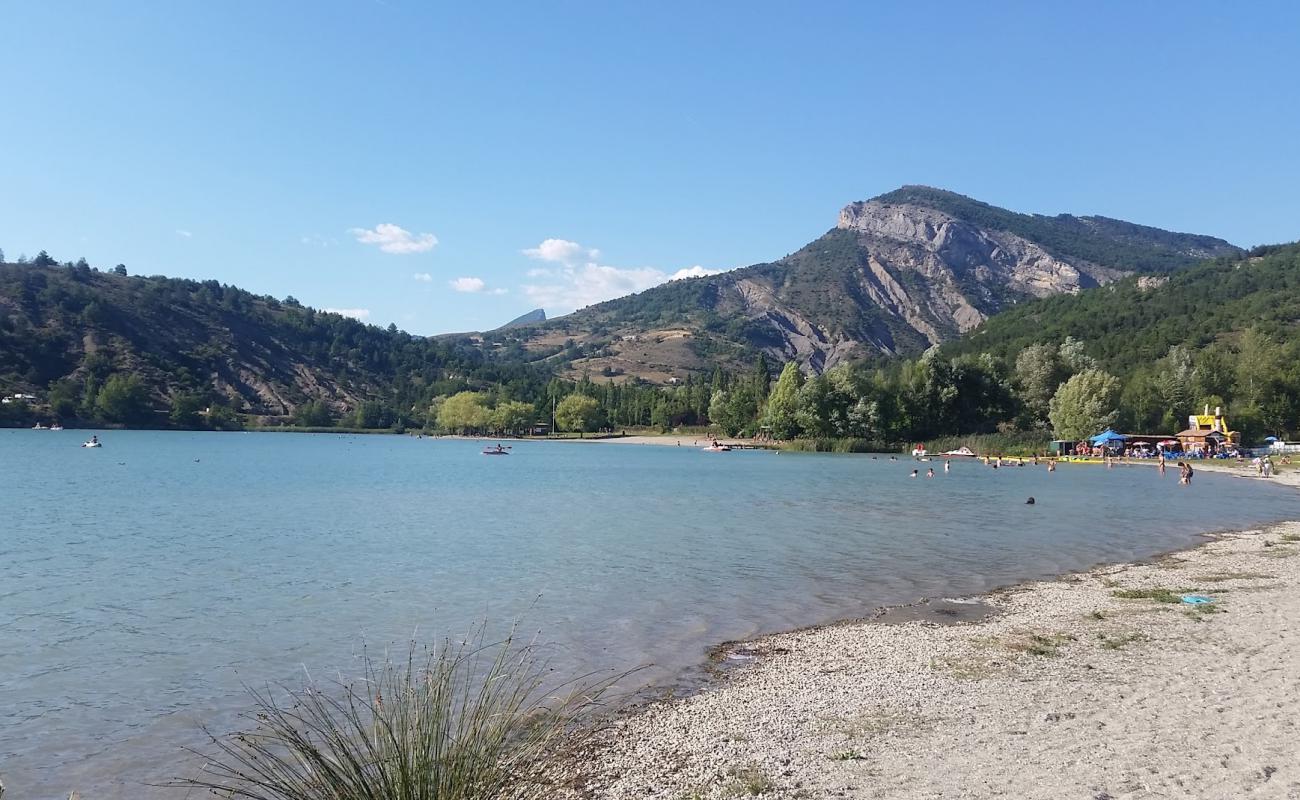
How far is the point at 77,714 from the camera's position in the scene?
38.2ft

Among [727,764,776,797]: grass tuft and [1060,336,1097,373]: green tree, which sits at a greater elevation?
[1060,336,1097,373]: green tree

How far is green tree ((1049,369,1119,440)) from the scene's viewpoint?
331 ft

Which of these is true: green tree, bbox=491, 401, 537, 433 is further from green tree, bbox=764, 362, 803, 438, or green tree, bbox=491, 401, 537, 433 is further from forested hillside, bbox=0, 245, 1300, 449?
green tree, bbox=764, 362, 803, 438

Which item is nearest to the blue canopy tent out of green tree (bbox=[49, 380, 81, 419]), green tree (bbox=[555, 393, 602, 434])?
green tree (bbox=[555, 393, 602, 434])

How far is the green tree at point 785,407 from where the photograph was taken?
128 m

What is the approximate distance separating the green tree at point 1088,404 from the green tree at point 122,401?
17788 cm

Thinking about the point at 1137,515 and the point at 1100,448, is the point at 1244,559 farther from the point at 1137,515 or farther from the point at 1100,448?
the point at 1100,448

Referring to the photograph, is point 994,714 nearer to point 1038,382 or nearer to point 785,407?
point 1038,382

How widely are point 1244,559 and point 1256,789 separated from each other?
20.6 metres

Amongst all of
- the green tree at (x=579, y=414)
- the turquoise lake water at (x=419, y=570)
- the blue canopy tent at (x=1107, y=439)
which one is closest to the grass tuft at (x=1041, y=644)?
the turquoise lake water at (x=419, y=570)

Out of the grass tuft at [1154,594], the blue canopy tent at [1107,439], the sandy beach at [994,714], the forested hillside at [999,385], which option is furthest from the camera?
the forested hillside at [999,385]

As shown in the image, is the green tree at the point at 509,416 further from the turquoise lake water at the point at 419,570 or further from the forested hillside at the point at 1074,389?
the turquoise lake water at the point at 419,570

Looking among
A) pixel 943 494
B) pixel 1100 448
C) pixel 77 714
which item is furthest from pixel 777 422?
pixel 77 714

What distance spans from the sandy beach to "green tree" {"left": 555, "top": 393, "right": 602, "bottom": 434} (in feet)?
563
